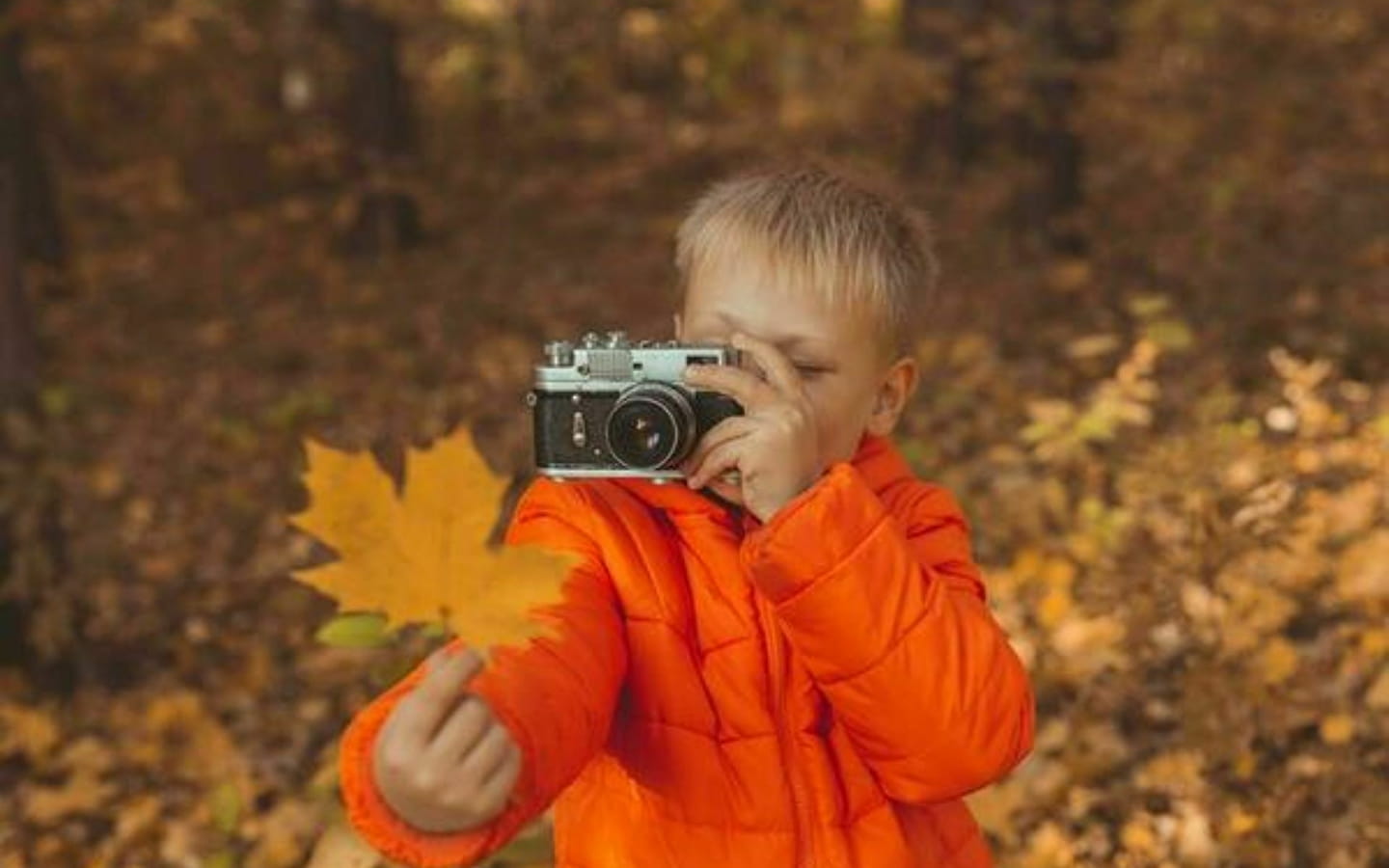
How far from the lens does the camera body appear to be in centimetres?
164

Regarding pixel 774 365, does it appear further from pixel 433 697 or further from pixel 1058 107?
pixel 1058 107

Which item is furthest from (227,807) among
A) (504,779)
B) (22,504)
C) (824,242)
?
(504,779)

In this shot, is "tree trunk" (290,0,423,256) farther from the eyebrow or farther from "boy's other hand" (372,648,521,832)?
"boy's other hand" (372,648,521,832)

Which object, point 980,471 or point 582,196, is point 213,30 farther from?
point 980,471

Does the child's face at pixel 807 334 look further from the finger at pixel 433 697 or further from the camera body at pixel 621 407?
the finger at pixel 433 697

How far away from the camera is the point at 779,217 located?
5.96ft

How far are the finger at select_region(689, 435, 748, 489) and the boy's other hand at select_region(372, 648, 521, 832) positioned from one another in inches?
Result: 17.4

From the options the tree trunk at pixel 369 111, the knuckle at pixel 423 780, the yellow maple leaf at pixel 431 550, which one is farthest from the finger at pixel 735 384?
the tree trunk at pixel 369 111

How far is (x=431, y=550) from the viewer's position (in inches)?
47.2

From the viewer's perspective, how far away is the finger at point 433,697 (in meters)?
1.21

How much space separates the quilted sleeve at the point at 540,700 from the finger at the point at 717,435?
135mm

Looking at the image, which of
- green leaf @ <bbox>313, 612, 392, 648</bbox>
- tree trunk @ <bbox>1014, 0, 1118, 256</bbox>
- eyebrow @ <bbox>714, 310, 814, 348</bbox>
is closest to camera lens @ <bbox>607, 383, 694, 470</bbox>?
eyebrow @ <bbox>714, 310, 814, 348</bbox>

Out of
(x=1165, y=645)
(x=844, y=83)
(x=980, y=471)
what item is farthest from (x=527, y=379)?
(x=1165, y=645)

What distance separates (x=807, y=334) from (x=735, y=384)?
202 mm
